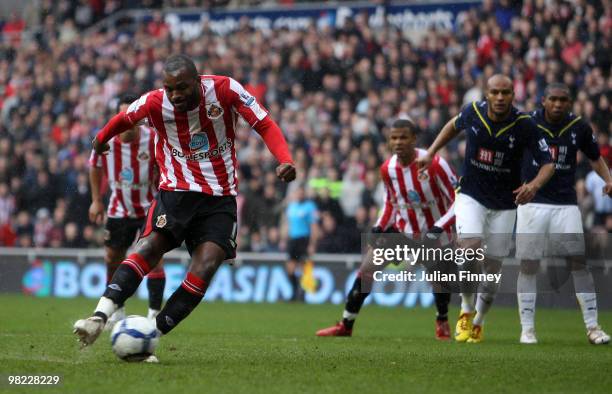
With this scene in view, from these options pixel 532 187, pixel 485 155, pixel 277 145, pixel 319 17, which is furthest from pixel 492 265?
pixel 319 17

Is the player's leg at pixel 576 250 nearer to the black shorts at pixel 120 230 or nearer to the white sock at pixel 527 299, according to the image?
the white sock at pixel 527 299

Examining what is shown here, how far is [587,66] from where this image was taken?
1789 cm

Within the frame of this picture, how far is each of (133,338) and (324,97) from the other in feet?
45.2

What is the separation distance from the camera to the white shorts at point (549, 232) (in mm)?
10430

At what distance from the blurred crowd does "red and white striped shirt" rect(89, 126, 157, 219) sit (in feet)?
23.1

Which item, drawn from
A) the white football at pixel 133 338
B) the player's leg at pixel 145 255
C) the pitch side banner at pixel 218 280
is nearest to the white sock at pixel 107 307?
the player's leg at pixel 145 255

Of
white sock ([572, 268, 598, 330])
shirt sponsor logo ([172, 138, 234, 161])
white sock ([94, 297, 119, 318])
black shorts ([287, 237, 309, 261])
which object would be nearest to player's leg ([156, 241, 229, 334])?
white sock ([94, 297, 119, 318])

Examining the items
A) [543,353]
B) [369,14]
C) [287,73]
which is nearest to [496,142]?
[543,353]

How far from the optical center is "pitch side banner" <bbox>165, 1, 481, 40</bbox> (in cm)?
2255

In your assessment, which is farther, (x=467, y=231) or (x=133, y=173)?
(x=133, y=173)

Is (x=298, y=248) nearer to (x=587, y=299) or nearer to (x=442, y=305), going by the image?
(x=442, y=305)

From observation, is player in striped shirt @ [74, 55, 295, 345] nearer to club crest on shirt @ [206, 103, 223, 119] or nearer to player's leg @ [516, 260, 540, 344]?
club crest on shirt @ [206, 103, 223, 119]

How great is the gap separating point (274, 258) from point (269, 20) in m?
8.68

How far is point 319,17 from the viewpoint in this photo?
24.5 meters
